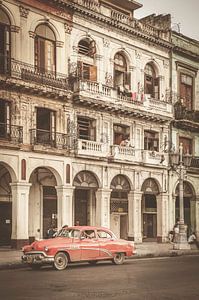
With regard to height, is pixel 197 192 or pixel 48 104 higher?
pixel 48 104

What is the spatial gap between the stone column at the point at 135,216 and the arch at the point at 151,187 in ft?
3.78

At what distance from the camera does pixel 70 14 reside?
29578mm

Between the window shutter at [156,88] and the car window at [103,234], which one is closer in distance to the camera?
the car window at [103,234]

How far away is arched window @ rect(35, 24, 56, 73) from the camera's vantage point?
91.9ft

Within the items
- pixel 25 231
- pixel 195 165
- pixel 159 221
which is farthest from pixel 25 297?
pixel 195 165

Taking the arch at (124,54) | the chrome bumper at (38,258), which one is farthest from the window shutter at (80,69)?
the chrome bumper at (38,258)

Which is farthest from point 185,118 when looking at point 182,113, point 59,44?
point 59,44

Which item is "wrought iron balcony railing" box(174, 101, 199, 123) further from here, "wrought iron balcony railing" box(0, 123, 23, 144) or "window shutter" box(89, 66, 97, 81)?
"wrought iron balcony railing" box(0, 123, 23, 144)

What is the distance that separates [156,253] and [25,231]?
20.5ft

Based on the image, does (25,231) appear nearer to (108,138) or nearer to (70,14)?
(108,138)

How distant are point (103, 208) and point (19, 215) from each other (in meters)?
5.93

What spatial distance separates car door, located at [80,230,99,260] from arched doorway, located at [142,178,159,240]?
47.4 feet

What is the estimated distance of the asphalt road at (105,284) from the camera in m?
11.8

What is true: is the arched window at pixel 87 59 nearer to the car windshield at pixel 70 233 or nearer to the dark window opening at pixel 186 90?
the dark window opening at pixel 186 90
